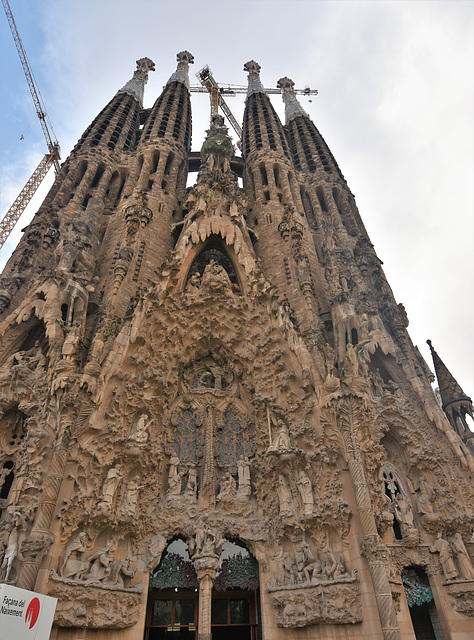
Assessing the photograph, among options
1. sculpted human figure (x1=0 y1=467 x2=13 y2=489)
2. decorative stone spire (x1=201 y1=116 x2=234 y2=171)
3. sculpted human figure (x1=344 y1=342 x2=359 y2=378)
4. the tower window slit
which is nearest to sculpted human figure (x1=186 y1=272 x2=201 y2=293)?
sculpted human figure (x1=344 y1=342 x2=359 y2=378)

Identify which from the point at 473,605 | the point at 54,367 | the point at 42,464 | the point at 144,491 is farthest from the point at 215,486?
the point at 473,605

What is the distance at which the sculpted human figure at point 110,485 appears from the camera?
30.5 ft

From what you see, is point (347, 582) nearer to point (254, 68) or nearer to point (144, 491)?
point (144, 491)

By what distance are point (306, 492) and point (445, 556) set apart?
354 cm

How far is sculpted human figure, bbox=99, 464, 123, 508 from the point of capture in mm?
9281

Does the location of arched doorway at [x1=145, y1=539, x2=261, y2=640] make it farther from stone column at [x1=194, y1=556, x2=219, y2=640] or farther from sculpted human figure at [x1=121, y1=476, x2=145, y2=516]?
sculpted human figure at [x1=121, y1=476, x2=145, y2=516]

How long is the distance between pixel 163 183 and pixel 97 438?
1407 cm

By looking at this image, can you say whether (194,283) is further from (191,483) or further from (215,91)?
(215,91)

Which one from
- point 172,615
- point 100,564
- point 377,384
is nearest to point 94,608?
point 100,564

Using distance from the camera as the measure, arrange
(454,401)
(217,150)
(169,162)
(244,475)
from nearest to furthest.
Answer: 1. (244,475)
2. (454,401)
3. (217,150)
4. (169,162)

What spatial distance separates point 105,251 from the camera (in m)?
15.9

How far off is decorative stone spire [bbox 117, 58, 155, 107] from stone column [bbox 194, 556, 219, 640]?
27.8 m

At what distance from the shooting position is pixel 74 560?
8711 mm

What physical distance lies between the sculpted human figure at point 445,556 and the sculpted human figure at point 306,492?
3.24 m
